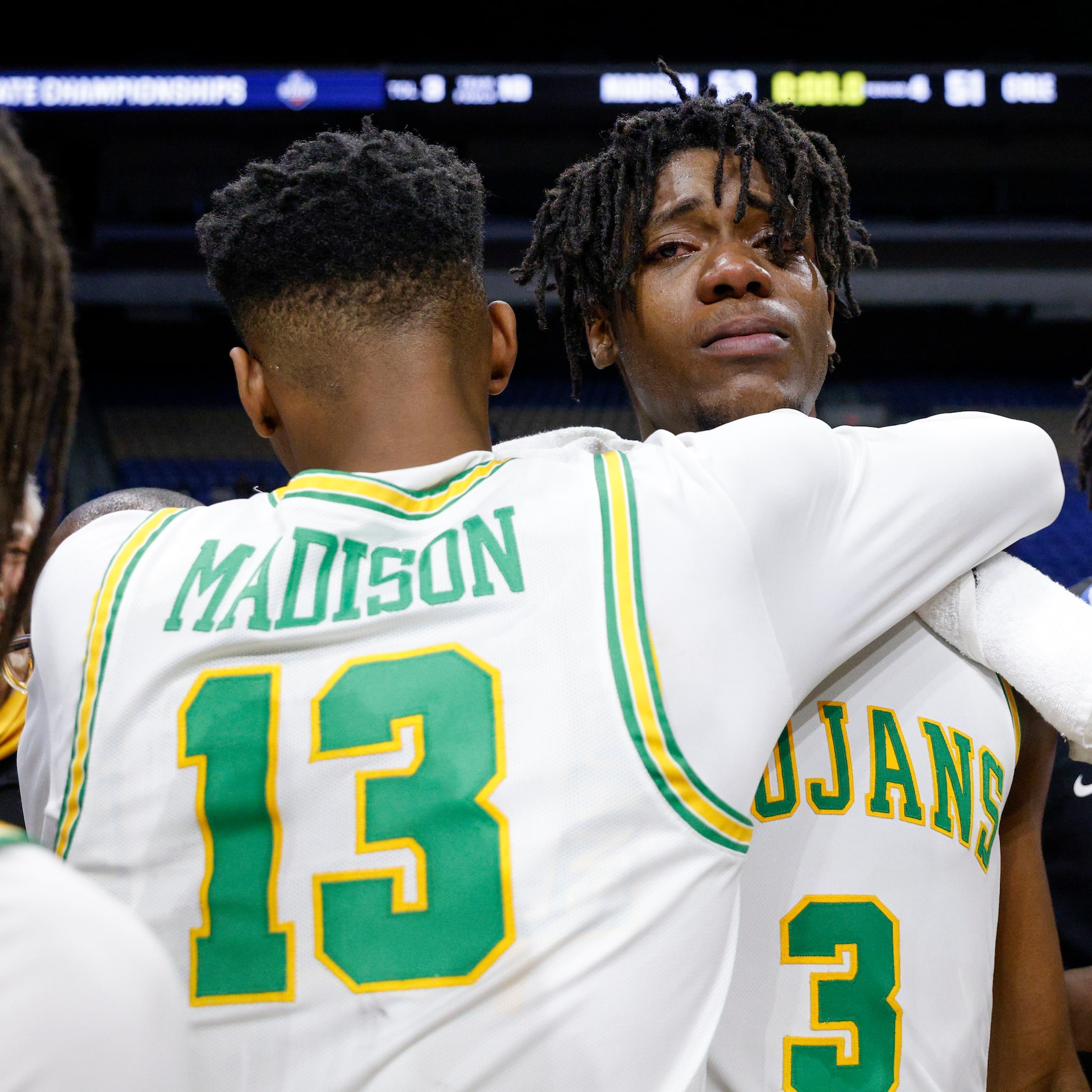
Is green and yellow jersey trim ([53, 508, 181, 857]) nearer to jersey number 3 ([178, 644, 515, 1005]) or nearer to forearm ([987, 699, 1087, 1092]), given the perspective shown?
jersey number 3 ([178, 644, 515, 1005])

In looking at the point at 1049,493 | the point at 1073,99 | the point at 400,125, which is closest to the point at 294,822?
the point at 1049,493

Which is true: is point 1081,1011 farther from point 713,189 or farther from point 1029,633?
point 713,189

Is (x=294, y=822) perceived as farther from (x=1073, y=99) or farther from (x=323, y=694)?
(x=1073, y=99)

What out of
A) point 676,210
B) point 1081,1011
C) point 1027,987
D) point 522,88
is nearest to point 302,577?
point 676,210

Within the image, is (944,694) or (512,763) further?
(944,694)

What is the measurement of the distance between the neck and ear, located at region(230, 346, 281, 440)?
5cm

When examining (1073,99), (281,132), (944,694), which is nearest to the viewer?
(944,694)

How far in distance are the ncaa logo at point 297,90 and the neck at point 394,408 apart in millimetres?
8650

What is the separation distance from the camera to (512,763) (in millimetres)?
1051

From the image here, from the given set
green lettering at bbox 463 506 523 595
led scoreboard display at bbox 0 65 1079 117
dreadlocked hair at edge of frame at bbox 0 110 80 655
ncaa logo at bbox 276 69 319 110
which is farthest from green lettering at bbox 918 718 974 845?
ncaa logo at bbox 276 69 319 110

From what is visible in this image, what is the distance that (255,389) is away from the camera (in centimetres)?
133

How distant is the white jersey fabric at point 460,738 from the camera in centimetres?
102

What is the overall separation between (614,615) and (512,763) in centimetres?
16

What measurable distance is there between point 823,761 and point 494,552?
18.6 inches
